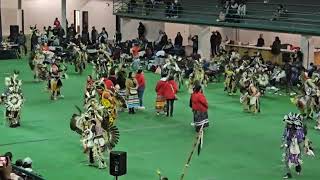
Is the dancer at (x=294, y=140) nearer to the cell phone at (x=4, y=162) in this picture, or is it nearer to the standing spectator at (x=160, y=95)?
the cell phone at (x=4, y=162)

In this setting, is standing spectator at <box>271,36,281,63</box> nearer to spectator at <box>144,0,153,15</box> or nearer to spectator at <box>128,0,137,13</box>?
spectator at <box>144,0,153,15</box>

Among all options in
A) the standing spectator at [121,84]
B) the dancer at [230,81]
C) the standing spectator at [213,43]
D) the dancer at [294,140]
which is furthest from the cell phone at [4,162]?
the standing spectator at [213,43]

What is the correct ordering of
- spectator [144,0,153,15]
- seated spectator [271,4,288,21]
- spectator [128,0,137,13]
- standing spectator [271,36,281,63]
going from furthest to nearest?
spectator [128,0,137,13] → spectator [144,0,153,15] → standing spectator [271,36,281,63] → seated spectator [271,4,288,21]

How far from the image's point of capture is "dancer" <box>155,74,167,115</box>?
22698 millimetres

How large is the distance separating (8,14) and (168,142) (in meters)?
33.1

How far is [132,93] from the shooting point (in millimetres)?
23266

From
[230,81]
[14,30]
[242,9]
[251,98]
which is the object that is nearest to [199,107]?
[251,98]

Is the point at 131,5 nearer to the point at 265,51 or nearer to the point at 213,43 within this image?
the point at 213,43

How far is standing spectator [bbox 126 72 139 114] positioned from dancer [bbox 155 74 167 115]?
80 centimetres

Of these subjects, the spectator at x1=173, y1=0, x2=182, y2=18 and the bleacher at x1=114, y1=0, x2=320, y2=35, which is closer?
the bleacher at x1=114, y1=0, x2=320, y2=35

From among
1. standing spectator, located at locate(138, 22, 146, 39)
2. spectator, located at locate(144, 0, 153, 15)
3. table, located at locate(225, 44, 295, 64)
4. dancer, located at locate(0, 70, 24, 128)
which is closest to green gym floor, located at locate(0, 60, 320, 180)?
dancer, located at locate(0, 70, 24, 128)

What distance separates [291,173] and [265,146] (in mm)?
3077

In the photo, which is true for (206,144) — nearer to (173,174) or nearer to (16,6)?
(173,174)

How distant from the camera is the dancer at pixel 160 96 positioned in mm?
22698
